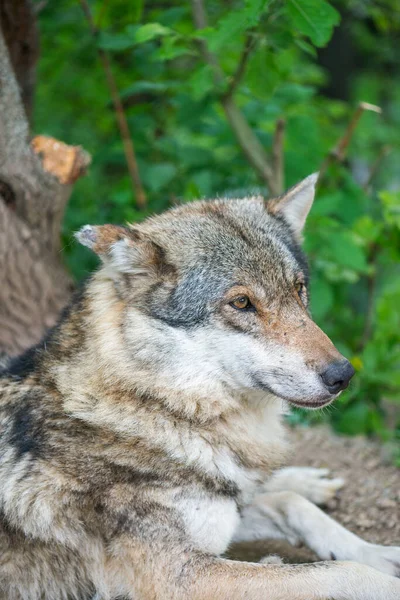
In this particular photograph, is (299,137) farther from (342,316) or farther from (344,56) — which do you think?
(344,56)

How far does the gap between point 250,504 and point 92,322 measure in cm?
146

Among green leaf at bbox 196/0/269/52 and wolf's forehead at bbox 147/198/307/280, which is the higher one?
green leaf at bbox 196/0/269/52

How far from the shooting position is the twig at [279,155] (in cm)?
625

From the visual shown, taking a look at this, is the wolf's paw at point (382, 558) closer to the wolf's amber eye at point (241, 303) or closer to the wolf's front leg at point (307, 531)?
the wolf's front leg at point (307, 531)

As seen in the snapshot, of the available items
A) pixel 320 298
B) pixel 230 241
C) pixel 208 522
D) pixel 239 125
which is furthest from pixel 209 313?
pixel 239 125

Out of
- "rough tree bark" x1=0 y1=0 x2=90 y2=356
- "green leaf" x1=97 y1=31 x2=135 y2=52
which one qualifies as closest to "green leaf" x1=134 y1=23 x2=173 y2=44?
"green leaf" x1=97 y1=31 x2=135 y2=52

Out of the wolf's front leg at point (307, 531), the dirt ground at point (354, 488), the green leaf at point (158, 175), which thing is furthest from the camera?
the green leaf at point (158, 175)

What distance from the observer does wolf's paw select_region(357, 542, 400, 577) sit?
359cm

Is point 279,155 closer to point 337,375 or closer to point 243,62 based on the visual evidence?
point 243,62

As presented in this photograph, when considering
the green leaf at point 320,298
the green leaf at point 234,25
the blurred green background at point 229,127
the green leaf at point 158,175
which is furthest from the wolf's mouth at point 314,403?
the green leaf at point 158,175

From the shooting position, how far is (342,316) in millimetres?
7961

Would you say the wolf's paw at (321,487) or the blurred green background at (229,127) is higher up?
the blurred green background at (229,127)

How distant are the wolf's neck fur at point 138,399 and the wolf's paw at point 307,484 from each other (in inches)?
29.8

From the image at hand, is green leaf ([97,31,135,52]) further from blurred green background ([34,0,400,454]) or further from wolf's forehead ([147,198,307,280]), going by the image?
wolf's forehead ([147,198,307,280])
